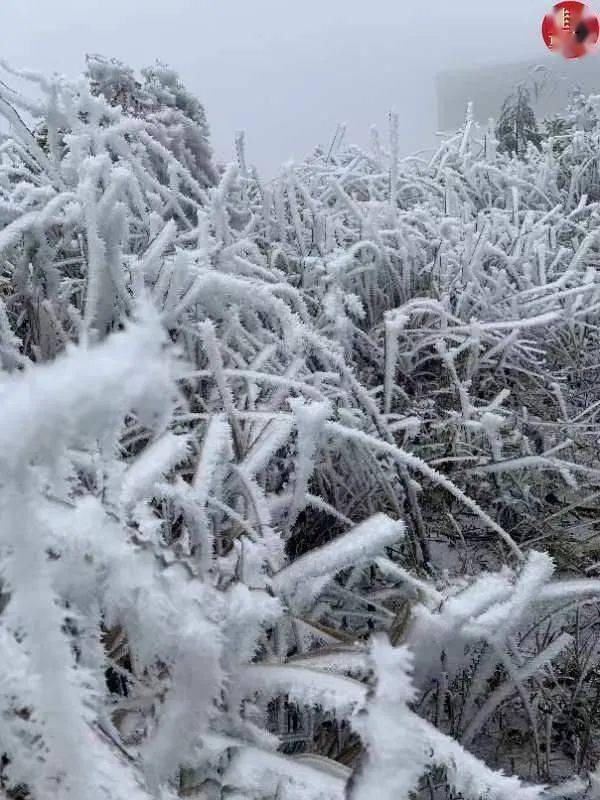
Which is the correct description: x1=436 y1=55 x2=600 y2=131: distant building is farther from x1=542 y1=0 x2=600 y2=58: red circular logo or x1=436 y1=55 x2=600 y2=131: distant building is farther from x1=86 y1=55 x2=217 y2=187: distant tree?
x1=86 y1=55 x2=217 y2=187: distant tree

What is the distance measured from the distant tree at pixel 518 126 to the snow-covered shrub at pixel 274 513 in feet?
10.1

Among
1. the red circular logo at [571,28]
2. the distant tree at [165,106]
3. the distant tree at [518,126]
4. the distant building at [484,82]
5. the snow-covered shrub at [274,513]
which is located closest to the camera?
the snow-covered shrub at [274,513]

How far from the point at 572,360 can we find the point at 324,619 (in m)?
0.92

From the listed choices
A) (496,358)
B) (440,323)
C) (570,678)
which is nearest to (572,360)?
(496,358)

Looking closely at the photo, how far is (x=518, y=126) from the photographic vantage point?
14.7ft

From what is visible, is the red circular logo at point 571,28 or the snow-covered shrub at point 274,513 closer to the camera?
the snow-covered shrub at point 274,513

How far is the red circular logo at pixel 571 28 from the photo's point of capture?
8500 millimetres

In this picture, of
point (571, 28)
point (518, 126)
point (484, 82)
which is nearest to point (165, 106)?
point (518, 126)

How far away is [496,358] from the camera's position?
4.49ft

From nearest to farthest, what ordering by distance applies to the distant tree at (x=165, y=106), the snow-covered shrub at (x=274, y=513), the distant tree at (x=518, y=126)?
1. the snow-covered shrub at (x=274, y=513)
2. the distant tree at (x=165, y=106)
3. the distant tree at (x=518, y=126)

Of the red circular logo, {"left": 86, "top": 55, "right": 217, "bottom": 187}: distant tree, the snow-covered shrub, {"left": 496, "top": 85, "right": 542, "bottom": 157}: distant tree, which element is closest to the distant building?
the red circular logo

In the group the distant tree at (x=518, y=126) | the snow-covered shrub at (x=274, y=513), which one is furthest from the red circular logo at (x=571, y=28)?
the snow-covered shrub at (x=274, y=513)

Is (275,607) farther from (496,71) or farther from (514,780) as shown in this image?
(496,71)

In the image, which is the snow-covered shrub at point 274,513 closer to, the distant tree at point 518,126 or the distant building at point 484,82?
the distant tree at point 518,126
